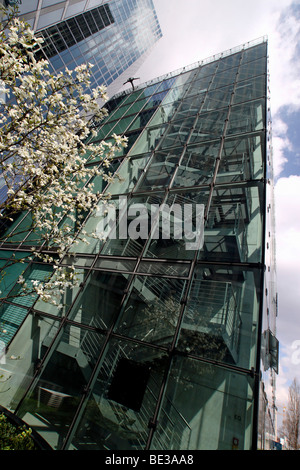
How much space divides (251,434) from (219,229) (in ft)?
15.2

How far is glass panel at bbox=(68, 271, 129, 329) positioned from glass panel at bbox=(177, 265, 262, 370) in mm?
2083

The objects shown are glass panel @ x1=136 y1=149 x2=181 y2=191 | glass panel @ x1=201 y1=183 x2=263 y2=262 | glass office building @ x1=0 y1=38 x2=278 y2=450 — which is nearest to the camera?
glass office building @ x1=0 y1=38 x2=278 y2=450

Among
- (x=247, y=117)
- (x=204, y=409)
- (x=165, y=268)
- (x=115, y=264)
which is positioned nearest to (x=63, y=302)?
(x=115, y=264)

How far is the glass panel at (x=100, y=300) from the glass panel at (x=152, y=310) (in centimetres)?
40

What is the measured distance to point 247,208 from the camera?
22.5 ft

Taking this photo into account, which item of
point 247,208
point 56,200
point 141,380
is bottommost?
point 141,380

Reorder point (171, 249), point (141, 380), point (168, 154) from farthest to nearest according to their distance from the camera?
point (168, 154) < point (171, 249) < point (141, 380)

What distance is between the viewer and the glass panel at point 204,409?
12.9 feet

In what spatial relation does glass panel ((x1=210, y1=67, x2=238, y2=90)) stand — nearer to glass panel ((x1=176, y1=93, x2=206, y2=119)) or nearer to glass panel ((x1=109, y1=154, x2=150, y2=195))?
glass panel ((x1=176, y1=93, x2=206, y2=119))

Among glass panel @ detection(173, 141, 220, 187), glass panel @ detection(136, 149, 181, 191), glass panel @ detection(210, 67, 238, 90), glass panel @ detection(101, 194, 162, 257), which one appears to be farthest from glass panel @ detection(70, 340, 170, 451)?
glass panel @ detection(210, 67, 238, 90)

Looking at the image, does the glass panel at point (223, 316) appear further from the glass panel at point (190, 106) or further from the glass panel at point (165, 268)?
Result: the glass panel at point (190, 106)

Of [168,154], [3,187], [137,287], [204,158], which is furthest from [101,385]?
[3,187]

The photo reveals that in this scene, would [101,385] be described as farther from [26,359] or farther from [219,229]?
[219,229]

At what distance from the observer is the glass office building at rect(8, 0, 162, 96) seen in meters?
16.8
